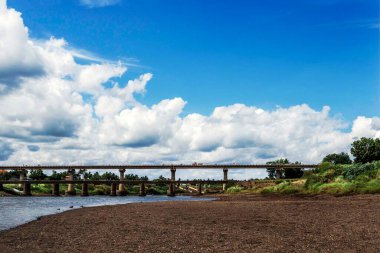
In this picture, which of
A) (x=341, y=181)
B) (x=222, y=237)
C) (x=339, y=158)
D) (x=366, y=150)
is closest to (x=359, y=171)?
(x=341, y=181)

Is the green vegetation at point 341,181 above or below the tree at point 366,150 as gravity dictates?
below

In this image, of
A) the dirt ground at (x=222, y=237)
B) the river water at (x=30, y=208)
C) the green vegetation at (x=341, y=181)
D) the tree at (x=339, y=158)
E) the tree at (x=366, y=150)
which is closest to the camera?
the dirt ground at (x=222, y=237)

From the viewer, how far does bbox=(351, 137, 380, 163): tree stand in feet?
457

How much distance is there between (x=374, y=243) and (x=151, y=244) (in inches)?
344

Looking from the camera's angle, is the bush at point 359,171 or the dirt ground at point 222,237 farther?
the bush at point 359,171

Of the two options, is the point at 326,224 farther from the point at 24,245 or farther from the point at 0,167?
the point at 0,167

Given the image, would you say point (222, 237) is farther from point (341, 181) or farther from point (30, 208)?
point (30, 208)

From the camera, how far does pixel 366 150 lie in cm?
14075

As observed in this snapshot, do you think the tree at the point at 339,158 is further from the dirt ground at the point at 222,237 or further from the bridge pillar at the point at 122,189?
the dirt ground at the point at 222,237

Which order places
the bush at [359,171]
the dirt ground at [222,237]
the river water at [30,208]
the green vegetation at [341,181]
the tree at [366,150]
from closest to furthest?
1. the dirt ground at [222,237]
2. the river water at [30,208]
3. the green vegetation at [341,181]
4. the bush at [359,171]
5. the tree at [366,150]

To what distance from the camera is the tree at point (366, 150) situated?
139m

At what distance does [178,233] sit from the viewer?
846 inches

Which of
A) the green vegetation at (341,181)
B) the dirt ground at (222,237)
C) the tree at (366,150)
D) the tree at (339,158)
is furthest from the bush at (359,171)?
the tree at (339,158)

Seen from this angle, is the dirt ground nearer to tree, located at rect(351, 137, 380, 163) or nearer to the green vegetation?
the green vegetation
